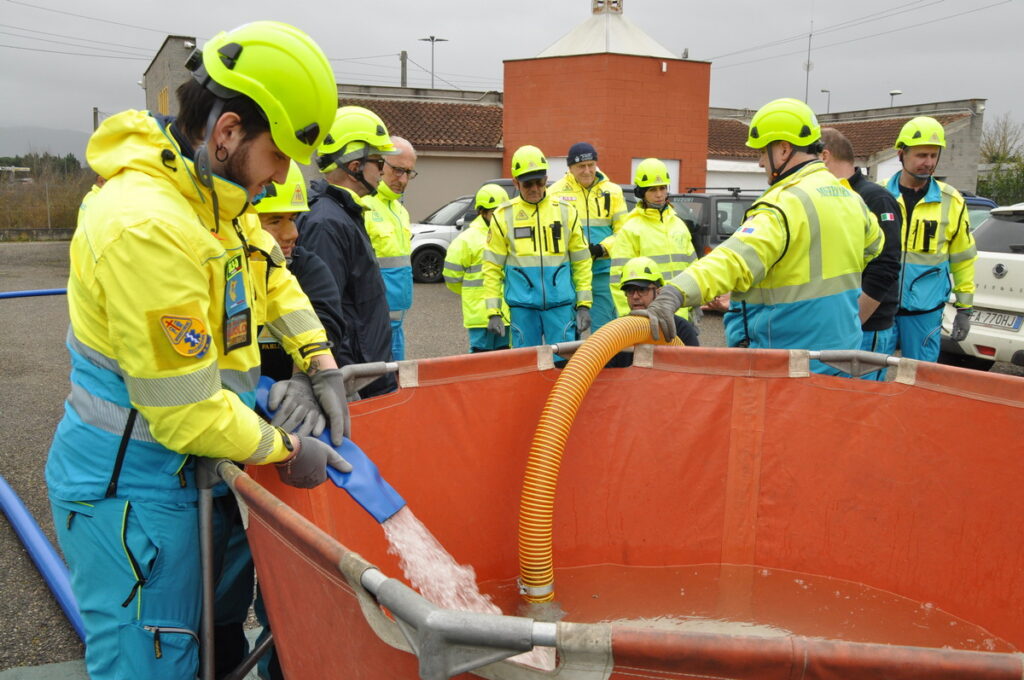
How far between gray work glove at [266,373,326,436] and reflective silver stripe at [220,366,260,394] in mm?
178

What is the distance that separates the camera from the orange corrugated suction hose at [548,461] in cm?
284

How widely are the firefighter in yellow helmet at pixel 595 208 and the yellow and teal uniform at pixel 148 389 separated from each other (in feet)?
18.1

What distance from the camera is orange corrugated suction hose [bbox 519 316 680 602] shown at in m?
2.84

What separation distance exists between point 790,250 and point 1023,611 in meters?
1.71

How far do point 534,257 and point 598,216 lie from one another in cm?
174

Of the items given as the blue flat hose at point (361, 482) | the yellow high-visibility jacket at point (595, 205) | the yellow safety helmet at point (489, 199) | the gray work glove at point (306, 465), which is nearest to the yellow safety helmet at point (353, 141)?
the blue flat hose at point (361, 482)

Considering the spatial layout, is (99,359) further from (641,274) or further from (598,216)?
(598,216)

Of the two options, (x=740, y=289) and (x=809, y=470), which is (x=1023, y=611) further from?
(x=740, y=289)

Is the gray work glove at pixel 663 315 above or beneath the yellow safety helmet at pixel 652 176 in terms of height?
beneath

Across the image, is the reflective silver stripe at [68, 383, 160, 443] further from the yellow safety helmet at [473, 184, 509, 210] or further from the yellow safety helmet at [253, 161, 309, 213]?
the yellow safety helmet at [473, 184, 509, 210]

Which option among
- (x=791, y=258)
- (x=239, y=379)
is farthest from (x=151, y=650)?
(x=791, y=258)

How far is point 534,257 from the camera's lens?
6.21 metres

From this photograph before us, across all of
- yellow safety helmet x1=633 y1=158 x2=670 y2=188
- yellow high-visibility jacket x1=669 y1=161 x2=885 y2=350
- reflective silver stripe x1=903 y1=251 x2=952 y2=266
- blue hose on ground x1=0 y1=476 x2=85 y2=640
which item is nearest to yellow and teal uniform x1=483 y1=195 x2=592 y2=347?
yellow safety helmet x1=633 y1=158 x2=670 y2=188

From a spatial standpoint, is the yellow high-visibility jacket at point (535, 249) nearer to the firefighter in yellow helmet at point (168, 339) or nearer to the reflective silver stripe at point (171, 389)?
the firefighter in yellow helmet at point (168, 339)
